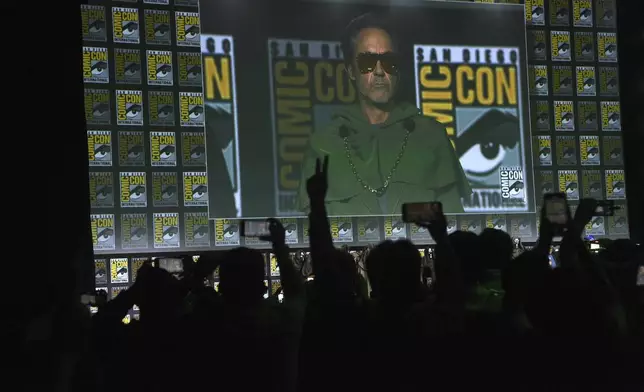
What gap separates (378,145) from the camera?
9266mm

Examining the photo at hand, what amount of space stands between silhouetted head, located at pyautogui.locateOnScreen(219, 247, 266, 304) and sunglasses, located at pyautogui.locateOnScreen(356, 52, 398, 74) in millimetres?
6578

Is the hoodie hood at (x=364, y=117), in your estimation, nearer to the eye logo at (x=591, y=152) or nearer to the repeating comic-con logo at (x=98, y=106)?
the eye logo at (x=591, y=152)

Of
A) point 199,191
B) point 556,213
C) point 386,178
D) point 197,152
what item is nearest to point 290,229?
point 199,191

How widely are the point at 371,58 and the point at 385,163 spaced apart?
→ 115 centimetres

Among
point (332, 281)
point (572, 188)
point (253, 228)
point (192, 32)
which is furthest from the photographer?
point (572, 188)

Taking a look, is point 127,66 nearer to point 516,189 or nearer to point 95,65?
point 95,65

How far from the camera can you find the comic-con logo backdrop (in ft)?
29.2

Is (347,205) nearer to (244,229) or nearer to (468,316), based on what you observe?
(244,229)

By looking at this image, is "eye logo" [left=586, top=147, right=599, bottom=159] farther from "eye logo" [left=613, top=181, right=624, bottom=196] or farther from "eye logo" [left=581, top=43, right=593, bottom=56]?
"eye logo" [left=581, top=43, right=593, bottom=56]

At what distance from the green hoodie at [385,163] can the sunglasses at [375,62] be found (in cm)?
41

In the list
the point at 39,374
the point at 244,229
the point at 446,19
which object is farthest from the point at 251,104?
the point at 39,374

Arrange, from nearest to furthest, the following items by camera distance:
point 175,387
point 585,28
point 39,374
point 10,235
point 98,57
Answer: point 175,387 < point 39,374 < point 10,235 < point 98,57 < point 585,28

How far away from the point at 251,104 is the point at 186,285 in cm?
523

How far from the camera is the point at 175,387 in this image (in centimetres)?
290
